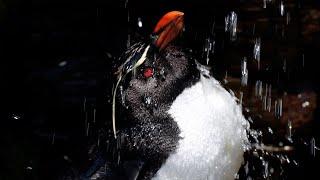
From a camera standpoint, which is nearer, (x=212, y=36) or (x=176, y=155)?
(x=176, y=155)

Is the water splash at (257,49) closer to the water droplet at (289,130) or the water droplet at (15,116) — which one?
the water droplet at (289,130)

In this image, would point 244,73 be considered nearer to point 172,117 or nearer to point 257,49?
point 257,49

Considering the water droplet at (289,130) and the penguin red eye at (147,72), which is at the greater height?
the penguin red eye at (147,72)

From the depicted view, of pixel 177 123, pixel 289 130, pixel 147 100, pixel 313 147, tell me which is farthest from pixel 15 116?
pixel 313 147

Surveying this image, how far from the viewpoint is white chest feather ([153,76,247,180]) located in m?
3.99

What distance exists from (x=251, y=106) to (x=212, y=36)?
0.83 metres

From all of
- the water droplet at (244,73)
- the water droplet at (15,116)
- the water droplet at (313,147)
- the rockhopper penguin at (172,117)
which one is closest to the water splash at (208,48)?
the water droplet at (244,73)

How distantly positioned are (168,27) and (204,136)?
2.96ft

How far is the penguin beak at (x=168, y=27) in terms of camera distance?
3.89 m

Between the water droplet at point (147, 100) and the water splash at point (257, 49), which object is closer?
the water droplet at point (147, 100)

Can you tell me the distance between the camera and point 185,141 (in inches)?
158

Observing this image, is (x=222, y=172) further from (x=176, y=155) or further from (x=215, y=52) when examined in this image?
(x=215, y=52)

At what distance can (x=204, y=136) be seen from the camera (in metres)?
4.03

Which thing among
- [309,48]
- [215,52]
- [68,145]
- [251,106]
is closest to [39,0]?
[68,145]
